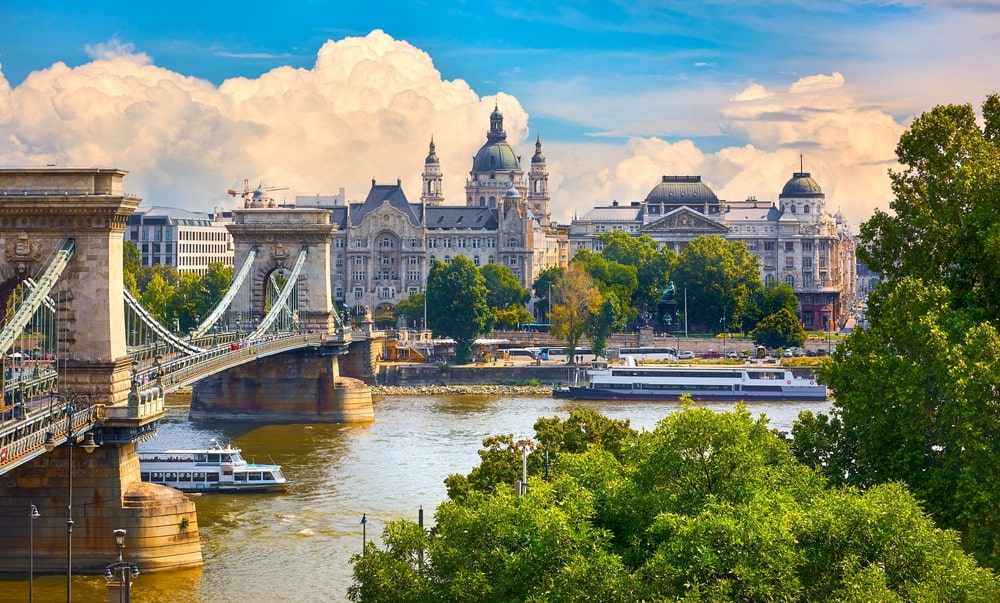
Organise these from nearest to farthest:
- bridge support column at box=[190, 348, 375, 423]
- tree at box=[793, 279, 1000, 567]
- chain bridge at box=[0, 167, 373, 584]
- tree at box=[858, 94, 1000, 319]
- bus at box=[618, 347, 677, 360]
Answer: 1. tree at box=[793, 279, 1000, 567]
2. tree at box=[858, 94, 1000, 319]
3. chain bridge at box=[0, 167, 373, 584]
4. bridge support column at box=[190, 348, 375, 423]
5. bus at box=[618, 347, 677, 360]

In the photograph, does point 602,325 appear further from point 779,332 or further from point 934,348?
point 934,348

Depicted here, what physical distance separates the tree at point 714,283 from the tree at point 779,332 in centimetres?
1188

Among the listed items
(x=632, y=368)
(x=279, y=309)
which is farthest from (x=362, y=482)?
(x=632, y=368)

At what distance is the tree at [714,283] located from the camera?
153m

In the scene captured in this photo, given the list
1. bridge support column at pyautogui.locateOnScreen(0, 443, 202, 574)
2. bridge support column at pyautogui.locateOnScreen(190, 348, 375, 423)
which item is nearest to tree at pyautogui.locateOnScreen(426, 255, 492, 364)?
bridge support column at pyautogui.locateOnScreen(190, 348, 375, 423)

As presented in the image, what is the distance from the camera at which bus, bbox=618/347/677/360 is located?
5157 inches

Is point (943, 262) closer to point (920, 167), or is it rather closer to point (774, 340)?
point (920, 167)

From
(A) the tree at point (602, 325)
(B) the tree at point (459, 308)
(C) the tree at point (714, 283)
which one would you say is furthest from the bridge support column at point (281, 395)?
(C) the tree at point (714, 283)

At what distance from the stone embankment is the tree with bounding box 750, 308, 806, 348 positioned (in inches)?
967

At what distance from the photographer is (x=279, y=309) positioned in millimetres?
98000

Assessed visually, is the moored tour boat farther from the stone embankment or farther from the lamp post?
the lamp post

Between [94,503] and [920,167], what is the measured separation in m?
23.8

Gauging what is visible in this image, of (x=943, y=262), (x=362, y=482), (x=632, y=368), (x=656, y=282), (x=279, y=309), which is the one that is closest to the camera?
(x=943, y=262)

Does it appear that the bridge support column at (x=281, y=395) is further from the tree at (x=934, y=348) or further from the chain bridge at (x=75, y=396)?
the tree at (x=934, y=348)
